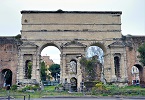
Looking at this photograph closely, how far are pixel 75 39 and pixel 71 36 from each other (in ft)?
2.64

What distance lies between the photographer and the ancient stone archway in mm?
35500

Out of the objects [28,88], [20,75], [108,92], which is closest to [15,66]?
[20,75]

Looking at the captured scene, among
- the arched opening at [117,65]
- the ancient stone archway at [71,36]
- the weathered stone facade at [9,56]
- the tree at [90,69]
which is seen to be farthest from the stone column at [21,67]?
the arched opening at [117,65]

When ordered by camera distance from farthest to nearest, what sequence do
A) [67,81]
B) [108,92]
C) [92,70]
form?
[67,81], [92,70], [108,92]

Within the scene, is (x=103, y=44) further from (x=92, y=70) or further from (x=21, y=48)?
(x=21, y=48)

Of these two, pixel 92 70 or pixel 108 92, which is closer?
pixel 108 92

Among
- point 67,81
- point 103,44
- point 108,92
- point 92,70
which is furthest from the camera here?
point 103,44

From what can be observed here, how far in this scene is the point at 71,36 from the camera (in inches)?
1419

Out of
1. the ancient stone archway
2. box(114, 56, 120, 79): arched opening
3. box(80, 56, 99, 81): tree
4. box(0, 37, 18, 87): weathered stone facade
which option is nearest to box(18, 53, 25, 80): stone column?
the ancient stone archway

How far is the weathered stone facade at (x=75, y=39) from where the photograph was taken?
116 feet

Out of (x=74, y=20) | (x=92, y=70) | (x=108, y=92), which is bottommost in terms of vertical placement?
(x=108, y=92)

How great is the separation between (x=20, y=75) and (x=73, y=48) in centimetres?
919

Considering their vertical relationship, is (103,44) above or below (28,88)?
above

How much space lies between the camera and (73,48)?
35.6m
